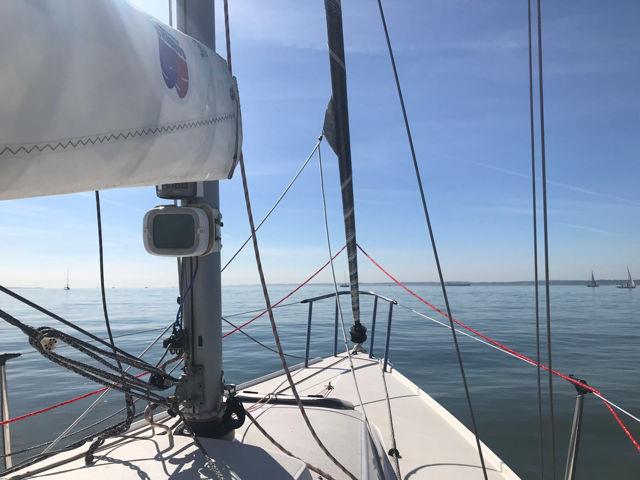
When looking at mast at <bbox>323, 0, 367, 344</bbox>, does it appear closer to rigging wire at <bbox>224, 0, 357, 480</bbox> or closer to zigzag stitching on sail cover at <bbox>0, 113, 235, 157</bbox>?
rigging wire at <bbox>224, 0, 357, 480</bbox>

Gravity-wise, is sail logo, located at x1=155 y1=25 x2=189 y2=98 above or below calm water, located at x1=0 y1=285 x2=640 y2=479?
above

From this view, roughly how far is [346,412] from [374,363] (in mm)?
3641

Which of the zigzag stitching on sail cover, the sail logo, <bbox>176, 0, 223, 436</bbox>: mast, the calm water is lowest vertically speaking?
the calm water

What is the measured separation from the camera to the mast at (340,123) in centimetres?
423

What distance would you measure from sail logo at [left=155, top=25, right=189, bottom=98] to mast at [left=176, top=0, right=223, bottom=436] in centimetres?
118

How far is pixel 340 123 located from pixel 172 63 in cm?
344

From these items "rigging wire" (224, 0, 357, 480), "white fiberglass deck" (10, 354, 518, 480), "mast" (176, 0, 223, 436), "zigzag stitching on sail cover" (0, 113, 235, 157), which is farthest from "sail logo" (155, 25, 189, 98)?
"white fiberglass deck" (10, 354, 518, 480)

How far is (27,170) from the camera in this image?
88 cm

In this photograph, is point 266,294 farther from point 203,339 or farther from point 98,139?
point 98,139

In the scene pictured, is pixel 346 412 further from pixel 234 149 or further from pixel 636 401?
pixel 636 401

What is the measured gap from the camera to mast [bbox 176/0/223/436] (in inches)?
102

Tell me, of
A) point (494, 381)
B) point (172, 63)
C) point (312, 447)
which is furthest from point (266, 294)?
point (494, 381)

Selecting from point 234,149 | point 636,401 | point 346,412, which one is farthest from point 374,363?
point 636,401

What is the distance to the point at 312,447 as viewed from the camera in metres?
2.67
